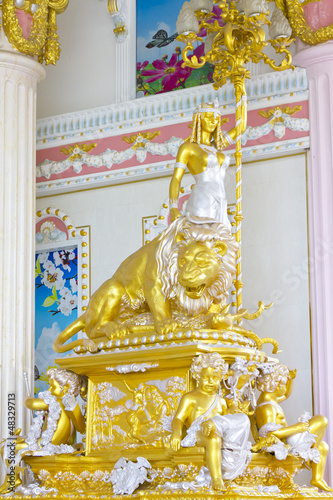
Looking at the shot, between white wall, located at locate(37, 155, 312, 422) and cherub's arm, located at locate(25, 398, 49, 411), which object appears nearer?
cherub's arm, located at locate(25, 398, 49, 411)

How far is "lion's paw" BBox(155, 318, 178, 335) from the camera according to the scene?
6.78 m

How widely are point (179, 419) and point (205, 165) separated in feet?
6.81

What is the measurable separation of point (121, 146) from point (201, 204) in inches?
99.9

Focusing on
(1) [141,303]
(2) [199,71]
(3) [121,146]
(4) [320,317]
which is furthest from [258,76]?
(1) [141,303]

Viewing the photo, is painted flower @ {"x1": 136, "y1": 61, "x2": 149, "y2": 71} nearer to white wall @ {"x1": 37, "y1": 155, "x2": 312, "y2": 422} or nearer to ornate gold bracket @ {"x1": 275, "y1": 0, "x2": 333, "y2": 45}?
white wall @ {"x1": 37, "y1": 155, "x2": 312, "y2": 422}

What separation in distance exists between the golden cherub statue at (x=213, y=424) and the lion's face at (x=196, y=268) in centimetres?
55

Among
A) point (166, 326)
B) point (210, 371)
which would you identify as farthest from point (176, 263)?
point (210, 371)

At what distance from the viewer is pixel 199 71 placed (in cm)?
969

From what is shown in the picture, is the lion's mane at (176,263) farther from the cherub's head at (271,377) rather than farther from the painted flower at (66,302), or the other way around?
the painted flower at (66,302)

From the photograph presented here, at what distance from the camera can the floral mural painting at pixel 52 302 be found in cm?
991

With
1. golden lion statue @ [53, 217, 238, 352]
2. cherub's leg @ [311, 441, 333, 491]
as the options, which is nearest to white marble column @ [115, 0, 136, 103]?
golden lion statue @ [53, 217, 238, 352]

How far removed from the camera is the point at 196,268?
267 inches

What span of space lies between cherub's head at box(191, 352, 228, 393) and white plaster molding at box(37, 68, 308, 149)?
3187 millimetres

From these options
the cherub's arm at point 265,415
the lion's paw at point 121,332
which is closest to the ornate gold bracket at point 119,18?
the lion's paw at point 121,332
